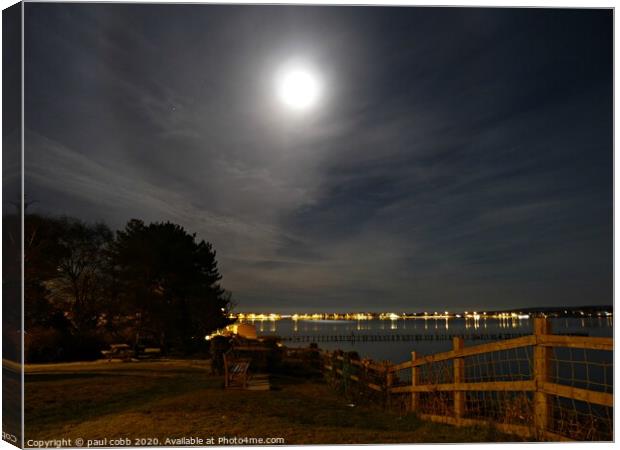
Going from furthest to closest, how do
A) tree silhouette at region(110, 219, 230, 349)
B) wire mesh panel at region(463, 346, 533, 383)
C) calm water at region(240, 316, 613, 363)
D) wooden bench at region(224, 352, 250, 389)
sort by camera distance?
calm water at region(240, 316, 613, 363)
tree silhouette at region(110, 219, 230, 349)
wooden bench at region(224, 352, 250, 389)
wire mesh panel at region(463, 346, 533, 383)

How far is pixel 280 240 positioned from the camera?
30.8 feet

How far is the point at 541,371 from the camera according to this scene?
4.19 meters

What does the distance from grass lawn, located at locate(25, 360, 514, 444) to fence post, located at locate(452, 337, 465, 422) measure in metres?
0.19

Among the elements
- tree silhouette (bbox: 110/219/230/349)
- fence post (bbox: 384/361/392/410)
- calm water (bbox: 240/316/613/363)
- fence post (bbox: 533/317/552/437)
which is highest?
tree silhouette (bbox: 110/219/230/349)

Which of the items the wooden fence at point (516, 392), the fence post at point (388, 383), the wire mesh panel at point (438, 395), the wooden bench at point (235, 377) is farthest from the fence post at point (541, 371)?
the wooden bench at point (235, 377)

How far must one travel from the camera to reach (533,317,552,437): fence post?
416 cm

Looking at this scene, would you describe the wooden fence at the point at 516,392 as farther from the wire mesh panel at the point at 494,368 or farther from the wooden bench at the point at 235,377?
the wooden bench at the point at 235,377

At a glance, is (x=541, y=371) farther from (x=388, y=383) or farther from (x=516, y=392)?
(x=388, y=383)

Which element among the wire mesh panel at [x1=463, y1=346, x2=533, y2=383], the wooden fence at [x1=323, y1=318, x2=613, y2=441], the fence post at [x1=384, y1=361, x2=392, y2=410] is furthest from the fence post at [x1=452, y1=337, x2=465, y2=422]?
the fence post at [x1=384, y1=361, x2=392, y2=410]

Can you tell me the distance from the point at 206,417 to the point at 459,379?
2.63 meters

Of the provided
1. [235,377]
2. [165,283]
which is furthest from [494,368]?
[165,283]

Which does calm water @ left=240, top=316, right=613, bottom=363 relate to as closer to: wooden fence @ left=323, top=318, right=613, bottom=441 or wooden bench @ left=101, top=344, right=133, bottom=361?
wooden fence @ left=323, top=318, right=613, bottom=441

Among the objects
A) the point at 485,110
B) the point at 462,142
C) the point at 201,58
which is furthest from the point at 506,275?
the point at 201,58

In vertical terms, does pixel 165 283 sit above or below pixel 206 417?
above
